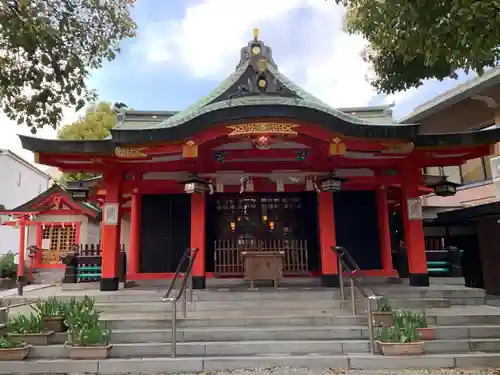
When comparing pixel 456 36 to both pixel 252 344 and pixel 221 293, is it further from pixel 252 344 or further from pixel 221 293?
pixel 221 293

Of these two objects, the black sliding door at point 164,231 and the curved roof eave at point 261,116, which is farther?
the black sliding door at point 164,231

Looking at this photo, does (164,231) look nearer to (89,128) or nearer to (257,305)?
(257,305)

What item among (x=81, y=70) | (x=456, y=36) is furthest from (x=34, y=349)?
(x=456, y=36)

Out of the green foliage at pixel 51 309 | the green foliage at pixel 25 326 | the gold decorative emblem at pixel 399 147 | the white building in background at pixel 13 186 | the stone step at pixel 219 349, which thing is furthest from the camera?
the white building in background at pixel 13 186

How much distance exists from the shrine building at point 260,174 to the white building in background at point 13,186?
615 inches

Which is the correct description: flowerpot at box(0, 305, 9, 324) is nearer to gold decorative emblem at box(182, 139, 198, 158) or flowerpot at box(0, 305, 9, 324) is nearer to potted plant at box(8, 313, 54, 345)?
potted plant at box(8, 313, 54, 345)

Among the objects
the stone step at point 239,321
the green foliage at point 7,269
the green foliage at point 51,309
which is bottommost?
the stone step at point 239,321

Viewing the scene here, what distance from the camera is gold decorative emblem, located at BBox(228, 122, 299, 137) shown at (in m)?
7.87

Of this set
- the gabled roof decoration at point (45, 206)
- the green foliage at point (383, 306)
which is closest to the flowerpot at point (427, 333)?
the green foliage at point (383, 306)

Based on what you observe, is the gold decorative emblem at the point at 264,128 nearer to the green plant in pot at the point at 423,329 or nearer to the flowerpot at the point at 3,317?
the green plant in pot at the point at 423,329

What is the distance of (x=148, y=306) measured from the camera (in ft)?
24.7

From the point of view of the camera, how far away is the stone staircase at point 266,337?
547 centimetres

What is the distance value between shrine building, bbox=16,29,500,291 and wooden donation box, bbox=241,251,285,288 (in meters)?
0.98

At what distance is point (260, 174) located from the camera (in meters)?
9.94
